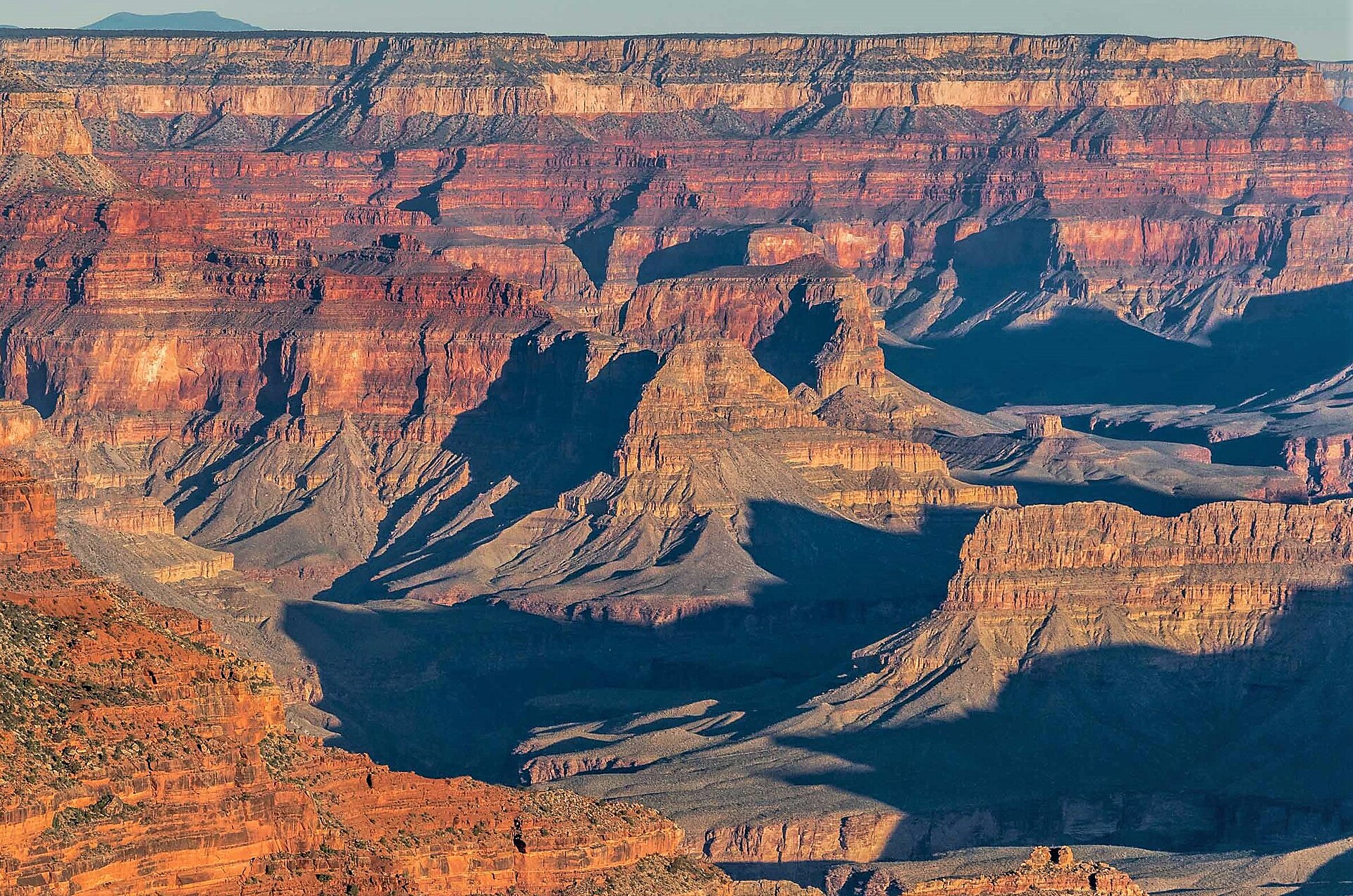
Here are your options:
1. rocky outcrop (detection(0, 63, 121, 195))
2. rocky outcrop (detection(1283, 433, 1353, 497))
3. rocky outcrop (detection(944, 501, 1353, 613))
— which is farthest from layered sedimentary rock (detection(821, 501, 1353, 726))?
rocky outcrop (detection(0, 63, 121, 195))

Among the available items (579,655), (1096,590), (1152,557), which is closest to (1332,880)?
(1096,590)

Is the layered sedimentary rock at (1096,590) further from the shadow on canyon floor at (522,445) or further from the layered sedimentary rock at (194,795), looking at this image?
the layered sedimentary rock at (194,795)

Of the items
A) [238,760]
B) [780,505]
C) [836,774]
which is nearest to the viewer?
[238,760]

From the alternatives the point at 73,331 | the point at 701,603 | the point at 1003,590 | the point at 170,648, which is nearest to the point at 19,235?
the point at 73,331

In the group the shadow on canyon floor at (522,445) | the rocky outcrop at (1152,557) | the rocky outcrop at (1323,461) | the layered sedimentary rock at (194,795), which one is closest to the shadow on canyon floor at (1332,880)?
the rocky outcrop at (1152,557)

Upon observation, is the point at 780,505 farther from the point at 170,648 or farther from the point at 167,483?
the point at 170,648

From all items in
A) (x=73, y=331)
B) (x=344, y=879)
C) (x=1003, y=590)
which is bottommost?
(x=344, y=879)

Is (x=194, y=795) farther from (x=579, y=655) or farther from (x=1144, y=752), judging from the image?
(x=579, y=655)
